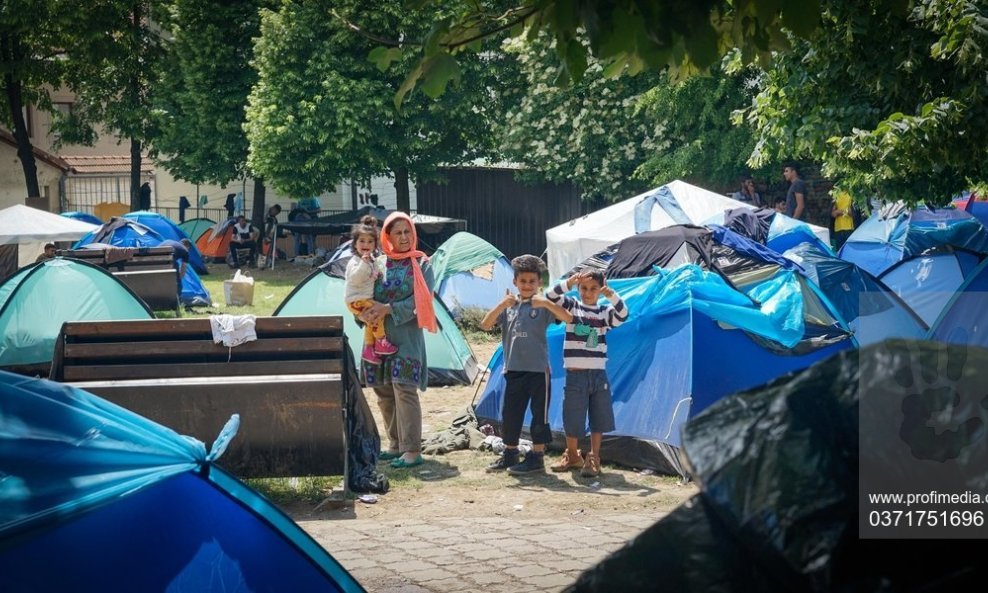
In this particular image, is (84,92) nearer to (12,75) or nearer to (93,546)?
(12,75)

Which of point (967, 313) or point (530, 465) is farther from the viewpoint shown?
point (967, 313)

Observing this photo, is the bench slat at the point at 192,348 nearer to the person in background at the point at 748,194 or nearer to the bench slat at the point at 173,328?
the bench slat at the point at 173,328

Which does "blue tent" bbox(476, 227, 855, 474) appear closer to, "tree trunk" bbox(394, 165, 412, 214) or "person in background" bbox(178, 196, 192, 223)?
"tree trunk" bbox(394, 165, 412, 214)

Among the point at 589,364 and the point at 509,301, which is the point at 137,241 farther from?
the point at 589,364

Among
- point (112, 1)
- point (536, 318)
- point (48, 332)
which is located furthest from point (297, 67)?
point (536, 318)

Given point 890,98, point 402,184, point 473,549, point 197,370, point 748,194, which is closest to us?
point 473,549

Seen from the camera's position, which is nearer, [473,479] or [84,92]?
[473,479]

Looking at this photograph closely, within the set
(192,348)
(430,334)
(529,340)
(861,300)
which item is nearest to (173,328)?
(192,348)

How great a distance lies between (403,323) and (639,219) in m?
7.77

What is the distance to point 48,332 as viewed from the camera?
12.9 m

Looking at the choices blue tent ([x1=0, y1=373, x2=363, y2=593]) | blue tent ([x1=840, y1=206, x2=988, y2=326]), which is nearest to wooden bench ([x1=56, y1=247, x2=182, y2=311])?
blue tent ([x1=840, y1=206, x2=988, y2=326])

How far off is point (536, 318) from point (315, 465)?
2079 millimetres

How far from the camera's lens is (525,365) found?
8.44m

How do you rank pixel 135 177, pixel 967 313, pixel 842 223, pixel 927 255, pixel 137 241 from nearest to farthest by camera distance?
pixel 967 313, pixel 927 255, pixel 842 223, pixel 137 241, pixel 135 177
